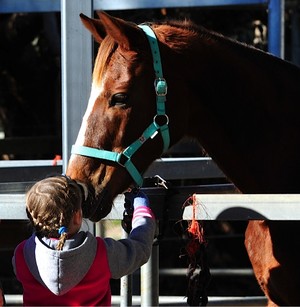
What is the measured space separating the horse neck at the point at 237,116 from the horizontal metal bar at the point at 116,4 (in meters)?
1.34

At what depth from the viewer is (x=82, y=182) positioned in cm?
279

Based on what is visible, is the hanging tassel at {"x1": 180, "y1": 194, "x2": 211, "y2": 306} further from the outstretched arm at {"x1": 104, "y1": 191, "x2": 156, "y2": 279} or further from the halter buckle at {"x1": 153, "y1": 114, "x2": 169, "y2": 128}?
the halter buckle at {"x1": 153, "y1": 114, "x2": 169, "y2": 128}

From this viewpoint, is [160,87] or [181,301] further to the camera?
[181,301]

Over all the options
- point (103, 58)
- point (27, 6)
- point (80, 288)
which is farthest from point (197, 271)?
point (27, 6)

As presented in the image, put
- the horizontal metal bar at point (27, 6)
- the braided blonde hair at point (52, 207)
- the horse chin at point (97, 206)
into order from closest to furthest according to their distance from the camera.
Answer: the braided blonde hair at point (52, 207)
the horse chin at point (97, 206)
the horizontal metal bar at point (27, 6)

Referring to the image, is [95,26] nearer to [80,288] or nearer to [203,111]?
[203,111]

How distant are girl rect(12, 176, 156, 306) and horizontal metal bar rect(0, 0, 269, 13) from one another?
208 cm

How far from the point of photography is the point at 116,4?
14.3 feet

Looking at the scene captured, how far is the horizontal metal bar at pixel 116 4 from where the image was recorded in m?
4.35

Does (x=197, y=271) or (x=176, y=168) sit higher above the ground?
(x=176, y=168)

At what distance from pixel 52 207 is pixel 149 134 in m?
0.73

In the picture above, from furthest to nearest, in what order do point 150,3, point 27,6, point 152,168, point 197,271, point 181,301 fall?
point 27,6 → point 150,3 → point 181,301 → point 152,168 → point 197,271

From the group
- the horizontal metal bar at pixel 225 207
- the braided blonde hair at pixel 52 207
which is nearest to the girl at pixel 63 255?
the braided blonde hair at pixel 52 207

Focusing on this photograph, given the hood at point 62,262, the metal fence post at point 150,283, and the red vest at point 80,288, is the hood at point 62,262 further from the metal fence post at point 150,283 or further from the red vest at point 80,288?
the metal fence post at point 150,283
